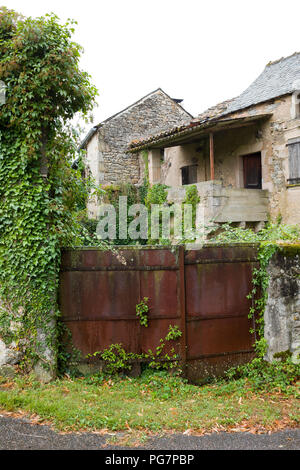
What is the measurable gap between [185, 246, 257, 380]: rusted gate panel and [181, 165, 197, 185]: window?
9469mm

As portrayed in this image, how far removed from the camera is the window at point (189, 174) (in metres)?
15.1

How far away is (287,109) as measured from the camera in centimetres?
1154

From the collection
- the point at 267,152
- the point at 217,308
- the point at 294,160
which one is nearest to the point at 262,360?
the point at 217,308

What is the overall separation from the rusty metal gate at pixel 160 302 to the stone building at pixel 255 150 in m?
5.77

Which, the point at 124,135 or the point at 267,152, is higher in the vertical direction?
the point at 124,135

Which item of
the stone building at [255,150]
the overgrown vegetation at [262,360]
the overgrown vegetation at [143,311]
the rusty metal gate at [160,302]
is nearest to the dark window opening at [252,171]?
the stone building at [255,150]

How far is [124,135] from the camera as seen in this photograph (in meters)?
17.7

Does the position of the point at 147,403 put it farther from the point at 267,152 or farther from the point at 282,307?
the point at 267,152

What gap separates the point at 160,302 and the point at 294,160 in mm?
7688

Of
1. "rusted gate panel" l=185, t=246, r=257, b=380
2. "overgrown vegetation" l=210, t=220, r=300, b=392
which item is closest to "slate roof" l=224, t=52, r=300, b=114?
"overgrown vegetation" l=210, t=220, r=300, b=392

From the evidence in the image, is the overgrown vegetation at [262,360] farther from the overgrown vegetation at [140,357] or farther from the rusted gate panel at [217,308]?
the overgrown vegetation at [140,357]

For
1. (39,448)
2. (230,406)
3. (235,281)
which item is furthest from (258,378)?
(39,448)

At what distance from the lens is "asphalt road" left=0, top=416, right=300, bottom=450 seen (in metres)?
3.74
